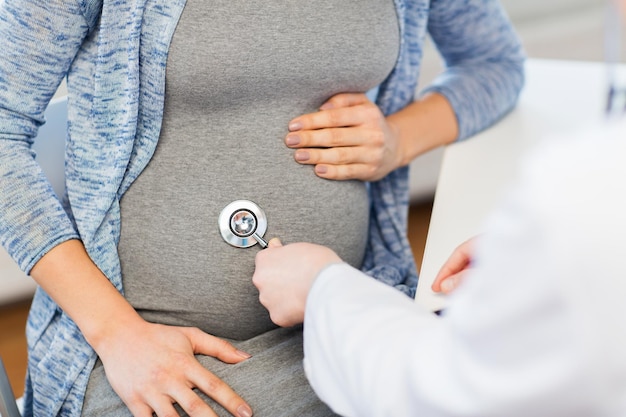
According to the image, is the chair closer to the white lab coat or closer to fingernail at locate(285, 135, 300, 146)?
fingernail at locate(285, 135, 300, 146)

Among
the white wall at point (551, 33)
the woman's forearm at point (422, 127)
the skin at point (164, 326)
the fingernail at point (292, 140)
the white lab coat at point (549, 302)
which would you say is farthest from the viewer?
the white wall at point (551, 33)

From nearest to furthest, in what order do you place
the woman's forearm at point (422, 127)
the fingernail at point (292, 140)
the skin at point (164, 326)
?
the skin at point (164, 326), the fingernail at point (292, 140), the woman's forearm at point (422, 127)

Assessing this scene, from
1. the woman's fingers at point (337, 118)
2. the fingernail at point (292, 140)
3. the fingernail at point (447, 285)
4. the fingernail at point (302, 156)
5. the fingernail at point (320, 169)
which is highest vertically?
the woman's fingers at point (337, 118)

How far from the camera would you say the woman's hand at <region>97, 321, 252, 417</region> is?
79 cm

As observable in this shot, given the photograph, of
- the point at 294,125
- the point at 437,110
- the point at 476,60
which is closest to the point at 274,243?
the point at 294,125

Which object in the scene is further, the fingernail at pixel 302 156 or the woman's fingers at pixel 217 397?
the fingernail at pixel 302 156

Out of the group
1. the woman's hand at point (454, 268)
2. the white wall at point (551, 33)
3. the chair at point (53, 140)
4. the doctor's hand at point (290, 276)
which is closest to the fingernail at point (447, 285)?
the woman's hand at point (454, 268)

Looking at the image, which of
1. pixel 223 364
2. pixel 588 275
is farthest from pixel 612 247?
pixel 223 364

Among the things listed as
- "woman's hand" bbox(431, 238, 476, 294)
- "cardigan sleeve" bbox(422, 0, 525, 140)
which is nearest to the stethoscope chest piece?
"woman's hand" bbox(431, 238, 476, 294)

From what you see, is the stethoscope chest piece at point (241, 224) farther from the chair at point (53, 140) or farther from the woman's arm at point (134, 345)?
the chair at point (53, 140)

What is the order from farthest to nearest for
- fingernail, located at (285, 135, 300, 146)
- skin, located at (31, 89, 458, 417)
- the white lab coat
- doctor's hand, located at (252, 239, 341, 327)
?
fingernail, located at (285, 135, 300, 146)
skin, located at (31, 89, 458, 417)
doctor's hand, located at (252, 239, 341, 327)
the white lab coat

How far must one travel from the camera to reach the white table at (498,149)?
2.85ft

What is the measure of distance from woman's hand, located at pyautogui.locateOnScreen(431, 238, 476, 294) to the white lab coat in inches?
10.4

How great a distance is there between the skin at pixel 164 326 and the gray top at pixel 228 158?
4 centimetres
